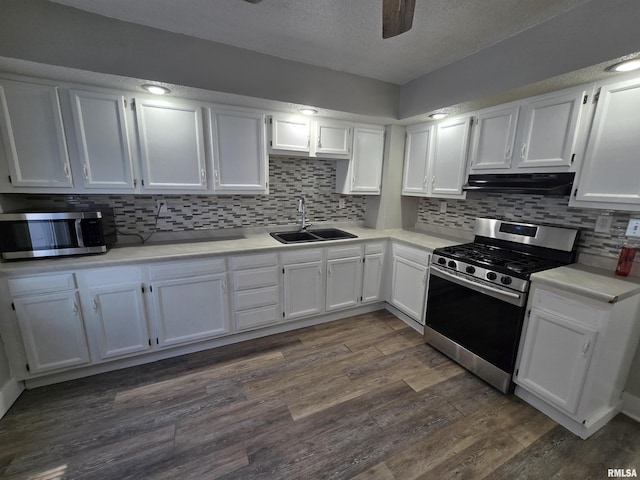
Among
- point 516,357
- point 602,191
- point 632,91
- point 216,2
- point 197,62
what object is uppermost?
point 216,2

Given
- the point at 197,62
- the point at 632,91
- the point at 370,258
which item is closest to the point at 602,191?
the point at 632,91

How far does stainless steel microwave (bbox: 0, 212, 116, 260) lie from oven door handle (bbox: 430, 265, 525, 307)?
274 cm

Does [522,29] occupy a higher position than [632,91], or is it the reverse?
[522,29]

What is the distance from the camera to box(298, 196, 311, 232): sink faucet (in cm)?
300

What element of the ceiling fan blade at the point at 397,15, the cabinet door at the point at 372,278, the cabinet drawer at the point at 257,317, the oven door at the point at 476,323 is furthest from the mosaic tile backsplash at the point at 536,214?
the cabinet drawer at the point at 257,317

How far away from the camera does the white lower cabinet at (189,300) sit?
84.1 inches

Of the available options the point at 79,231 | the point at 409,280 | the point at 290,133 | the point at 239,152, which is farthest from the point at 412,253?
the point at 79,231

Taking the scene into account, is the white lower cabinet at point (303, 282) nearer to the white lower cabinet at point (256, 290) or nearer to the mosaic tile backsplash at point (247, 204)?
the white lower cabinet at point (256, 290)

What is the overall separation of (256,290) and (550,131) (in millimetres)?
2636

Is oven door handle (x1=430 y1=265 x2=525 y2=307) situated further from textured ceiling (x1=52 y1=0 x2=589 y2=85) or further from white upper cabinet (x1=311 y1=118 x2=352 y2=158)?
textured ceiling (x1=52 y1=0 x2=589 y2=85)

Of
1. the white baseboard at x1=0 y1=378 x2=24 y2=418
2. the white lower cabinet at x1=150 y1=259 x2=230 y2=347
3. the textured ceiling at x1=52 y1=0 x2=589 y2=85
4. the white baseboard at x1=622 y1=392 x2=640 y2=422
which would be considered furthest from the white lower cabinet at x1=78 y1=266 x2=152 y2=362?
the white baseboard at x1=622 y1=392 x2=640 y2=422

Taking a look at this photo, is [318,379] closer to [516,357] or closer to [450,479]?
[450,479]

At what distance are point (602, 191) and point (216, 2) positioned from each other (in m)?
2.67

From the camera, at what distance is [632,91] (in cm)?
157
